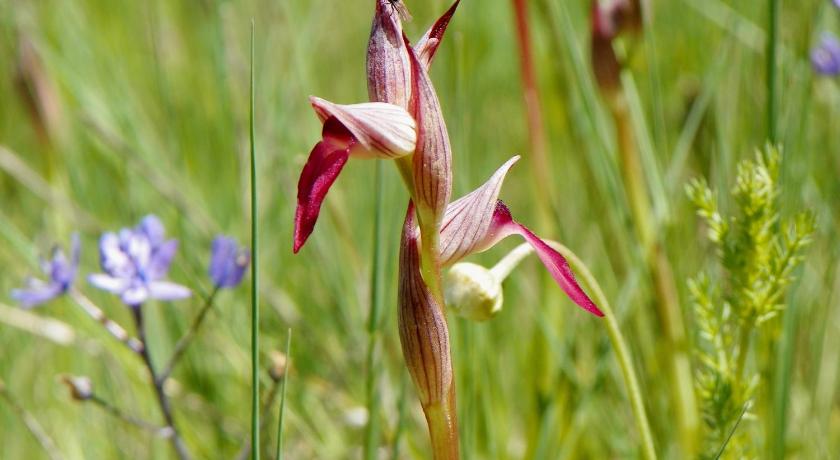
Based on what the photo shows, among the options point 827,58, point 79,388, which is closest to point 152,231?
point 79,388

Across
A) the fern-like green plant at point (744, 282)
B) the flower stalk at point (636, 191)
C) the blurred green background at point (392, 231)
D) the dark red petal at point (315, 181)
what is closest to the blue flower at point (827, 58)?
the blurred green background at point (392, 231)

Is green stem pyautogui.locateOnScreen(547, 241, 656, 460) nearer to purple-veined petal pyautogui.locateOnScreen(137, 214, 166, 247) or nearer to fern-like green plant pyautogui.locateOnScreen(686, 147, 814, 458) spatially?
fern-like green plant pyautogui.locateOnScreen(686, 147, 814, 458)

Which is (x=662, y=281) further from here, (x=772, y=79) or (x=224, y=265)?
(x=224, y=265)

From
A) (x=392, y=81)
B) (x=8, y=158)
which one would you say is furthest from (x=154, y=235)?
(x=8, y=158)

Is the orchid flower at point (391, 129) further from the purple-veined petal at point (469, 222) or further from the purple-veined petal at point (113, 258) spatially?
the purple-veined petal at point (113, 258)

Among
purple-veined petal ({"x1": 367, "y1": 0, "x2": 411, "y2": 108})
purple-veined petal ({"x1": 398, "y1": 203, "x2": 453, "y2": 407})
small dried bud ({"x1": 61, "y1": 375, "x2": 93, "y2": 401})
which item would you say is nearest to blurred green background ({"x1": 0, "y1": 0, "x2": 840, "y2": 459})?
small dried bud ({"x1": 61, "y1": 375, "x2": 93, "y2": 401})
